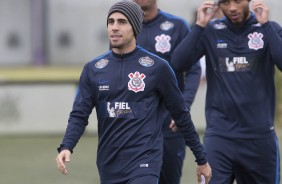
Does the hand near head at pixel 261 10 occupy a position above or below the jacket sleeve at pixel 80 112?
above

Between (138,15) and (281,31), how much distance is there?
61.7 inches

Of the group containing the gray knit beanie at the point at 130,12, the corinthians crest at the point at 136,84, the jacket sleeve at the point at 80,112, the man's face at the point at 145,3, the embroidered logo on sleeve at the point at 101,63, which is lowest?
the jacket sleeve at the point at 80,112

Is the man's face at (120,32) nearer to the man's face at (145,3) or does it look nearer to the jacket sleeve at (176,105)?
the jacket sleeve at (176,105)

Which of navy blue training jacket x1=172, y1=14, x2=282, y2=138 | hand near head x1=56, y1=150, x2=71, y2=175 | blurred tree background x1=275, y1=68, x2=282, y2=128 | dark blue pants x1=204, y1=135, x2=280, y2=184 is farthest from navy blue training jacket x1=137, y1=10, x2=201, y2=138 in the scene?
blurred tree background x1=275, y1=68, x2=282, y2=128

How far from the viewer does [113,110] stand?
720 cm

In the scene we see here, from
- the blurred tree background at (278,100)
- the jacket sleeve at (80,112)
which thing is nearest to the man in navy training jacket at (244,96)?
the jacket sleeve at (80,112)

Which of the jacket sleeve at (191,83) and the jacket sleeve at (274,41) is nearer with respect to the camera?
the jacket sleeve at (274,41)

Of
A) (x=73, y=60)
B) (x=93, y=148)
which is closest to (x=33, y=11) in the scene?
(x=73, y=60)

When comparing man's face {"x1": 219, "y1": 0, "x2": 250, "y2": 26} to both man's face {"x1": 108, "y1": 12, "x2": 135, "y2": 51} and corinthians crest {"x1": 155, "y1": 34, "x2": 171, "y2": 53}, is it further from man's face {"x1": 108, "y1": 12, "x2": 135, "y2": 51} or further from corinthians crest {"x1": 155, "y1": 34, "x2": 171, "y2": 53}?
man's face {"x1": 108, "y1": 12, "x2": 135, "y2": 51}

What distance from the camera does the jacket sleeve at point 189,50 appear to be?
8516 mm

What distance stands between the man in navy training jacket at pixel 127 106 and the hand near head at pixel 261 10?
132 cm

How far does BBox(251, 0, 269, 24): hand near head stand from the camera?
27.0 feet

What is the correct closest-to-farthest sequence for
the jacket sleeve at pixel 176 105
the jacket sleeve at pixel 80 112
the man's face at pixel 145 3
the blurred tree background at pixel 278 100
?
the jacket sleeve at pixel 80 112
the jacket sleeve at pixel 176 105
the man's face at pixel 145 3
the blurred tree background at pixel 278 100

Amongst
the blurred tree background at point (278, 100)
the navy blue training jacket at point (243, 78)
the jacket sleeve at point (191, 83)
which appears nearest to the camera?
the navy blue training jacket at point (243, 78)
